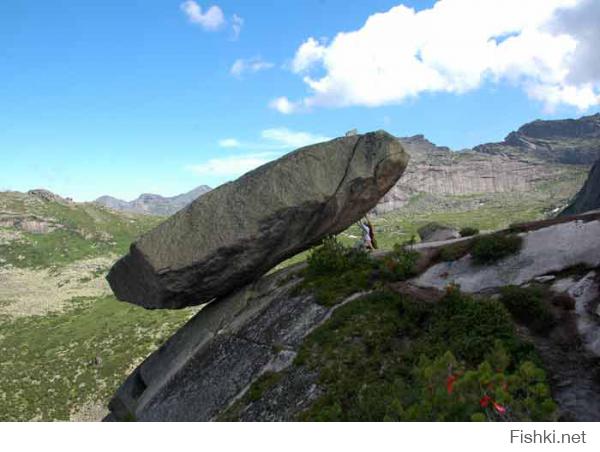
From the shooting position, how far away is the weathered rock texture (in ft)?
62.4

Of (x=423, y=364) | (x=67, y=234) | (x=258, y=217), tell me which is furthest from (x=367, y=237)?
(x=67, y=234)

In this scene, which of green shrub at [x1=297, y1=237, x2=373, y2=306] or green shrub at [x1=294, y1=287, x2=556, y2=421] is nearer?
green shrub at [x1=294, y1=287, x2=556, y2=421]

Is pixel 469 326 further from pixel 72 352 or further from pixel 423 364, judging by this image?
pixel 72 352

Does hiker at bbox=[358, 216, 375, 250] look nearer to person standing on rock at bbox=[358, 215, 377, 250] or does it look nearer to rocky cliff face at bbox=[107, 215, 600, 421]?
person standing on rock at bbox=[358, 215, 377, 250]

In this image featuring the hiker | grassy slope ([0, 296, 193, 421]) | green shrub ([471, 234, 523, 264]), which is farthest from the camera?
grassy slope ([0, 296, 193, 421])

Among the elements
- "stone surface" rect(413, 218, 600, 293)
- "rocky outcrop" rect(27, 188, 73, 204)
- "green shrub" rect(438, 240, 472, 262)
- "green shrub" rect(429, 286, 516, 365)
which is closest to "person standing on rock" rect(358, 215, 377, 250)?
"green shrub" rect(438, 240, 472, 262)

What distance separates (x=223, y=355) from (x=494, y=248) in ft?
37.1

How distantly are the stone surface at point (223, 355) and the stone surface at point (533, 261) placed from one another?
16.0ft

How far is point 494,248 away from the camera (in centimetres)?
1644

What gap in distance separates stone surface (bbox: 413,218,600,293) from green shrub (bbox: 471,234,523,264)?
9.2 inches

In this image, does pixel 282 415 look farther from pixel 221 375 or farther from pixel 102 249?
pixel 102 249

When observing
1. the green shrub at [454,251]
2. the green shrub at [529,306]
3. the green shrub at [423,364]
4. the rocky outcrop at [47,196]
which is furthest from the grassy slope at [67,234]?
the green shrub at [529,306]

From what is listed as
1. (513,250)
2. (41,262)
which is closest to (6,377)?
(513,250)

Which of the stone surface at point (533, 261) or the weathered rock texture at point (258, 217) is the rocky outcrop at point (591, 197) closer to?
the stone surface at point (533, 261)
